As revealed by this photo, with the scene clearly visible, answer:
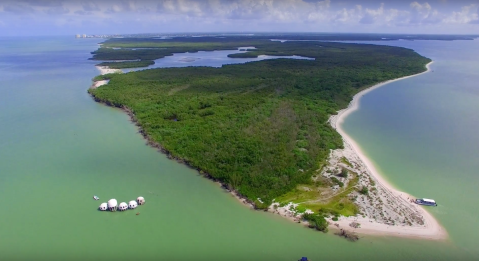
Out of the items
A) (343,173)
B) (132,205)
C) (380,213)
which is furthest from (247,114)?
(380,213)

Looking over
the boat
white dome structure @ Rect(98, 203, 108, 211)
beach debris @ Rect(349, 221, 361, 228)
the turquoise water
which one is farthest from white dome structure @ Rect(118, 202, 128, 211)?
the turquoise water

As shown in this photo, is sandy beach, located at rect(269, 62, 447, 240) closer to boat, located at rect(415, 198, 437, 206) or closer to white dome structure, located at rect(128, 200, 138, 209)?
boat, located at rect(415, 198, 437, 206)

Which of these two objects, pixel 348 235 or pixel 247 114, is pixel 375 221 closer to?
pixel 348 235

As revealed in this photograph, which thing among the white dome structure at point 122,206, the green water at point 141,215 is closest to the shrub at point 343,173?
the green water at point 141,215

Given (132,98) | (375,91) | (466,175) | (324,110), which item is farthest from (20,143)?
(375,91)

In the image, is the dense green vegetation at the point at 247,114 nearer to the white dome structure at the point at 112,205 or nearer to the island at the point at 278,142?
the island at the point at 278,142

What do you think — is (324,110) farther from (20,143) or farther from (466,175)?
(20,143)
